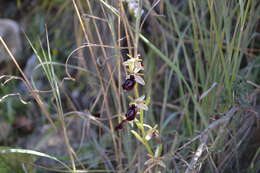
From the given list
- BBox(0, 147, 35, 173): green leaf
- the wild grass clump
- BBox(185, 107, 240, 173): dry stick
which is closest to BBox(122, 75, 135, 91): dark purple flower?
the wild grass clump

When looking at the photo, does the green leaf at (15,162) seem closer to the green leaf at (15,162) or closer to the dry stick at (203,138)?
the green leaf at (15,162)

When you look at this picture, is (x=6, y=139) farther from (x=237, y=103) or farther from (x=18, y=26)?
(x=237, y=103)

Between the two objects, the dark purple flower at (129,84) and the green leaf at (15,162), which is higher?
the dark purple flower at (129,84)

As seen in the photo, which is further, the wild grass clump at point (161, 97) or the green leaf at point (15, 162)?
the green leaf at point (15, 162)

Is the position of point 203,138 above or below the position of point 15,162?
above

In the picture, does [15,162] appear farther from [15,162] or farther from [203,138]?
[203,138]

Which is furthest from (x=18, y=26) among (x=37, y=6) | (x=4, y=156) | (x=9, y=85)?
(x=4, y=156)

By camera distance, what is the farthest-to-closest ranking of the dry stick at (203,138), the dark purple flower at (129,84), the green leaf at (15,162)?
the green leaf at (15,162)
the dry stick at (203,138)
the dark purple flower at (129,84)

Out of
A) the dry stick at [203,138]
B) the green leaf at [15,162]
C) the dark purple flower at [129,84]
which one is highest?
the dark purple flower at [129,84]

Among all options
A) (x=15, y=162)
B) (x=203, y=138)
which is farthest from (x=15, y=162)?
→ (x=203, y=138)

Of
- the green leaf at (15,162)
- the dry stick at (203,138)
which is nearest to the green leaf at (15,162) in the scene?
the green leaf at (15,162)

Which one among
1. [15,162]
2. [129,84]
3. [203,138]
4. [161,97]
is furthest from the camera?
[161,97]

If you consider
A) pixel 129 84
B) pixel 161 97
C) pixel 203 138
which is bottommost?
pixel 161 97
